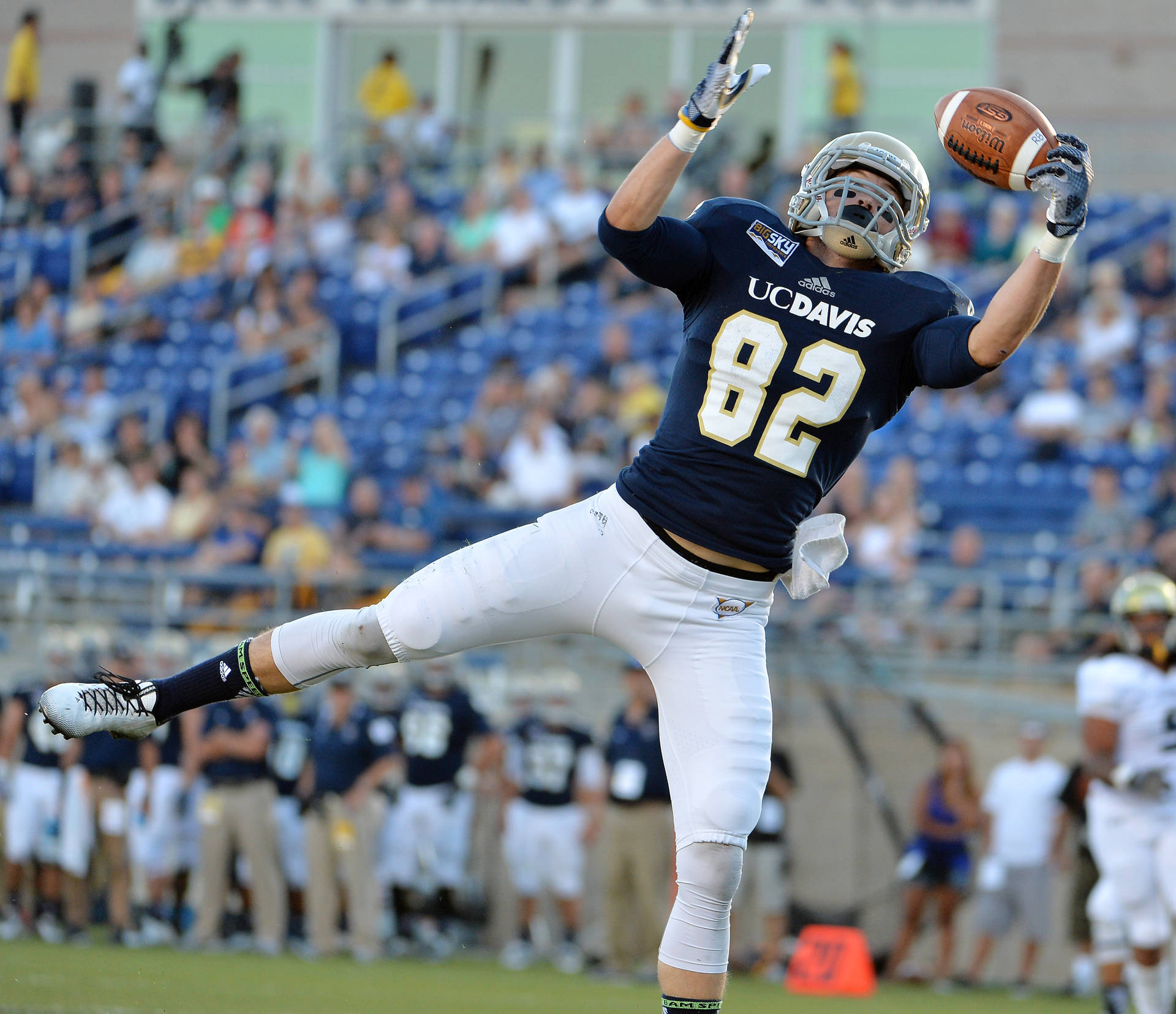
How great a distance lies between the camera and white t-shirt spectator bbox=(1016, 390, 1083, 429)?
1245 centimetres

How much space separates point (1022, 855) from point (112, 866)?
588 centimetres

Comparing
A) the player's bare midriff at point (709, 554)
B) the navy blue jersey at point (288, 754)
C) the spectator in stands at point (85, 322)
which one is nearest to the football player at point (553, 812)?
the navy blue jersey at point (288, 754)

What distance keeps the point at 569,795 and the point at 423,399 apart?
510cm

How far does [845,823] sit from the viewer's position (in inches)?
401

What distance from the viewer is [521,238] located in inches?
619

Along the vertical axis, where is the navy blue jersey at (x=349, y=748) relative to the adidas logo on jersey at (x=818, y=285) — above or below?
below

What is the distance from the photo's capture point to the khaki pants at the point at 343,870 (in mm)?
10477

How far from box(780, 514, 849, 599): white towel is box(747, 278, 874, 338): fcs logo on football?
0.48 meters

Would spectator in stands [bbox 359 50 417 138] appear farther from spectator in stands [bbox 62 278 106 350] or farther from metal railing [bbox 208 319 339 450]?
metal railing [bbox 208 319 339 450]

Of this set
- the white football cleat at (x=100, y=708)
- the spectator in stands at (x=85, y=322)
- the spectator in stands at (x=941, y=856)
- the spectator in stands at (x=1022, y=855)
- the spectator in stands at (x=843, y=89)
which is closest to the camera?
the white football cleat at (x=100, y=708)

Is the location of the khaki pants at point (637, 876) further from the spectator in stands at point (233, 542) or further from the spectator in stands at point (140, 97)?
the spectator in stands at point (140, 97)

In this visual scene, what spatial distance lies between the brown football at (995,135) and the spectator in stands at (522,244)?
11.4 metres

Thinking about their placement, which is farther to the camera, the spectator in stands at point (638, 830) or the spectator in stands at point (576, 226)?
the spectator in stands at point (576, 226)

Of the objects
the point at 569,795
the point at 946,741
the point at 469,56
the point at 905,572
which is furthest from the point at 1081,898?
the point at 469,56
